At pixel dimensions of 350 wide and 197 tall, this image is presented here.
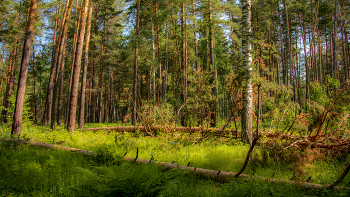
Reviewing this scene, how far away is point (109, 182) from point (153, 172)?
0.58m

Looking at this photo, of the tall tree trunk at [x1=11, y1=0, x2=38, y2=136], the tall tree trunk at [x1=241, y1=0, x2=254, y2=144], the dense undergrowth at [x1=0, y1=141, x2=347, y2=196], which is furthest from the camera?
the tall tree trunk at [x1=11, y1=0, x2=38, y2=136]

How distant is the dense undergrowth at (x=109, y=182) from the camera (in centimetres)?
250

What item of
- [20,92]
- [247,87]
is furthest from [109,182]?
[20,92]

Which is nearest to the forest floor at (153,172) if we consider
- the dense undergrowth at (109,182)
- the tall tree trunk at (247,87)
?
the dense undergrowth at (109,182)

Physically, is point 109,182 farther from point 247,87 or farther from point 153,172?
point 247,87

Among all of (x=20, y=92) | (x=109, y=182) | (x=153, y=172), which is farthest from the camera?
(x=20, y=92)

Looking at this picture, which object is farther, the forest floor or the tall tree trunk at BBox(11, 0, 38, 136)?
the tall tree trunk at BBox(11, 0, 38, 136)

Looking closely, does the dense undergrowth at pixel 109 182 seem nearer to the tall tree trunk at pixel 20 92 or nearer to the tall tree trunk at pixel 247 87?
the tall tree trunk at pixel 20 92

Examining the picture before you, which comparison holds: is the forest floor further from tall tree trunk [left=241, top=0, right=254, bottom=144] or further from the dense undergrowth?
tall tree trunk [left=241, top=0, right=254, bottom=144]

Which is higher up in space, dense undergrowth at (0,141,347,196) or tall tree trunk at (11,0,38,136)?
tall tree trunk at (11,0,38,136)

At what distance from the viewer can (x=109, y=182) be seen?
2.48 metres

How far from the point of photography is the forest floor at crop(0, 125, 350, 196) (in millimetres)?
2588

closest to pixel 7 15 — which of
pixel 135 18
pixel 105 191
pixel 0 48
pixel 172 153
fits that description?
pixel 0 48

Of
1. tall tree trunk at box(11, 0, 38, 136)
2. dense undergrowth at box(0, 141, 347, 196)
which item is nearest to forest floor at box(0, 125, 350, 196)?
dense undergrowth at box(0, 141, 347, 196)
